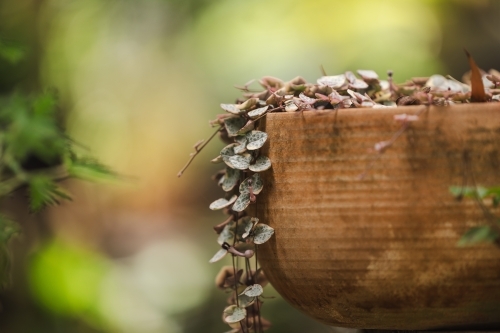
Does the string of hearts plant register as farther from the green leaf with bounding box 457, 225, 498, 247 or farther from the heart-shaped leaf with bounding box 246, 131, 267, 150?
the green leaf with bounding box 457, 225, 498, 247

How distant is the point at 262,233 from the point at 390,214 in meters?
0.19

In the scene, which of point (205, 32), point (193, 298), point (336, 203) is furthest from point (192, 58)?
point (336, 203)

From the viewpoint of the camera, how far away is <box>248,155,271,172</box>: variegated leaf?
2.56 feet

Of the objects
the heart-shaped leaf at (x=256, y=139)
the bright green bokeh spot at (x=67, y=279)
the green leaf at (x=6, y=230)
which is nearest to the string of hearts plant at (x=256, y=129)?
the heart-shaped leaf at (x=256, y=139)

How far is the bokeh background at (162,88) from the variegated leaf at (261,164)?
4.79 ft

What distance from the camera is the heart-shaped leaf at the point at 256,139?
0.78 meters

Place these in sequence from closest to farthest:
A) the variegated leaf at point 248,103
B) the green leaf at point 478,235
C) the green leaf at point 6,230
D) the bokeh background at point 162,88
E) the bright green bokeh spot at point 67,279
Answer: the green leaf at point 478,235, the green leaf at point 6,230, the variegated leaf at point 248,103, the bright green bokeh spot at point 67,279, the bokeh background at point 162,88

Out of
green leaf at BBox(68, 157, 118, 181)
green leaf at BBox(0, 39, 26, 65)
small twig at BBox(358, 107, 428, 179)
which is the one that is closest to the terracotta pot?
small twig at BBox(358, 107, 428, 179)

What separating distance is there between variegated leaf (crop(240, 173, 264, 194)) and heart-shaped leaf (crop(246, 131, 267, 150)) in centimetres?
4

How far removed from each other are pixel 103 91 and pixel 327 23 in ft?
3.52

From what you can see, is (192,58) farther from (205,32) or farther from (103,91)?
(103,91)

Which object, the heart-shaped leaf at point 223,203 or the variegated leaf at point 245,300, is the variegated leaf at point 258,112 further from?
the variegated leaf at point 245,300

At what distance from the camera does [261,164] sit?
79 cm

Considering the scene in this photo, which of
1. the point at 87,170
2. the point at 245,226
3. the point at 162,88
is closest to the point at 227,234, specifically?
the point at 245,226
